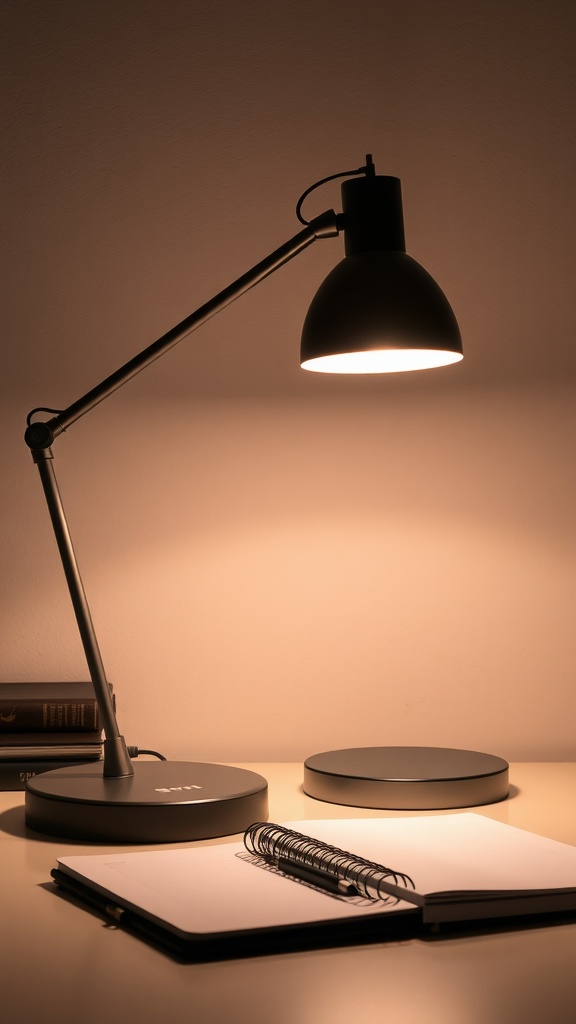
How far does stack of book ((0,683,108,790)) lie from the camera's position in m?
1.32

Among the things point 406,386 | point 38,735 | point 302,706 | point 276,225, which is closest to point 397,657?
point 302,706

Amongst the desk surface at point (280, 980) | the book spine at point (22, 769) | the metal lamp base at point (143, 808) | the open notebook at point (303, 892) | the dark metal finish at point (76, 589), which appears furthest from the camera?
the book spine at point (22, 769)

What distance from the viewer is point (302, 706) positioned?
1.54 metres

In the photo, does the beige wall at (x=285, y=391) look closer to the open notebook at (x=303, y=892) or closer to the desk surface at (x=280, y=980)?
the open notebook at (x=303, y=892)

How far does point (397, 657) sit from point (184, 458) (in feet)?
1.34

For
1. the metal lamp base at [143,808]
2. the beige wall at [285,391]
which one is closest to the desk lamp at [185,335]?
the metal lamp base at [143,808]

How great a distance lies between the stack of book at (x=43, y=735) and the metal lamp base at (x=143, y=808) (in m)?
0.14

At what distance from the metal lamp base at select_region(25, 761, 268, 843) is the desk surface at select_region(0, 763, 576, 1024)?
16 cm

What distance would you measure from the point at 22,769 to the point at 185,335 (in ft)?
1.84

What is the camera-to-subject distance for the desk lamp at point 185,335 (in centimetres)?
108

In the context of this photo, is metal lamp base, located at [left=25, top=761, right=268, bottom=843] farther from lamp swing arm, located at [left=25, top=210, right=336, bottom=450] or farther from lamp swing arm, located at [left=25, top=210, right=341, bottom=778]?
lamp swing arm, located at [left=25, top=210, right=336, bottom=450]

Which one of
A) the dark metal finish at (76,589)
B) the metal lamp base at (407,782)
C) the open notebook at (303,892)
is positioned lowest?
the open notebook at (303,892)

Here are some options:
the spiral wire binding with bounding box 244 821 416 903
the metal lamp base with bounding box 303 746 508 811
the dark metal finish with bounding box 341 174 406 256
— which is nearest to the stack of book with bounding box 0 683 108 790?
the metal lamp base with bounding box 303 746 508 811

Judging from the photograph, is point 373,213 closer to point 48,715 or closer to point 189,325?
point 189,325
